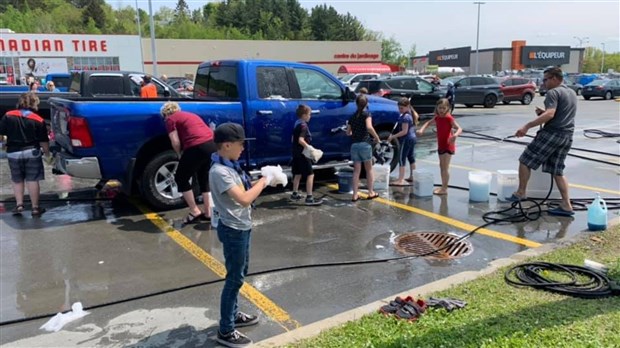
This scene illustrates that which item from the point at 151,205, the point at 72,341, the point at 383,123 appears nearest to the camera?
the point at 72,341

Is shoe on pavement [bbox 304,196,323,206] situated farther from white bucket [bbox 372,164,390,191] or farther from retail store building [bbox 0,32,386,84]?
retail store building [bbox 0,32,386,84]

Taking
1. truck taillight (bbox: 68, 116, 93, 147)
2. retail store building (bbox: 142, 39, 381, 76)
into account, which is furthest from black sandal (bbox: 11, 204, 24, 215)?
retail store building (bbox: 142, 39, 381, 76)

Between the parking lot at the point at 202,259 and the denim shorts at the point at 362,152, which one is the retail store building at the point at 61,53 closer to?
the parking lot at the point at 202,259

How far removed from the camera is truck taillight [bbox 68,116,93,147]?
653cm

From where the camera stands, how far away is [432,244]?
5.96 meters

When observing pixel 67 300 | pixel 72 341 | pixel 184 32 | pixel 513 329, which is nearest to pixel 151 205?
pixel 67 300

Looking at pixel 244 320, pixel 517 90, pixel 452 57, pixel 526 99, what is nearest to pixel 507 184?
pixel 244 320

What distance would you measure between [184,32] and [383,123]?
7946 cm

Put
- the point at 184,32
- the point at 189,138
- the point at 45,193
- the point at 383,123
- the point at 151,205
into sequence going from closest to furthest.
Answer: the point at 189,138
the point at 151,205
the point at 45,193
the point at 383,123
the point at 184,32

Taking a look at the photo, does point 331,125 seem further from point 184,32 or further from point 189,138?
point 184,32

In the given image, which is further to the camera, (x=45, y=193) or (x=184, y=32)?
(x=184, y=32)

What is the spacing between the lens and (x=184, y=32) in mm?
82625

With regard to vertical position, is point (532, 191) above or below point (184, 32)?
below

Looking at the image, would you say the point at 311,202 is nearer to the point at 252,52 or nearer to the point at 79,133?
the point at 79,133
